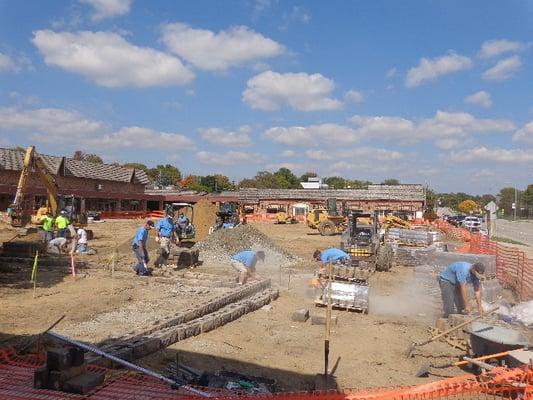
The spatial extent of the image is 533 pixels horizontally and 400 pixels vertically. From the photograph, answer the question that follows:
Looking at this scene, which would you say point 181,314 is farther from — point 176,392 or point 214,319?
point 176,392

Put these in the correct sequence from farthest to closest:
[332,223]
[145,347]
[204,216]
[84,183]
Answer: [84,183] → [332,223] → [204,216] → [145,347]

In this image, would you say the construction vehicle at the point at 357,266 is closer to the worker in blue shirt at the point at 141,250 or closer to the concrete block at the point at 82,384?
the worker in blue shirt at the point at 141,250

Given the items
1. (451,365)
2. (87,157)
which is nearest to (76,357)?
(451,365)

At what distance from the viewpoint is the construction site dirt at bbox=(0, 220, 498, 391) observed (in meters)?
6.76

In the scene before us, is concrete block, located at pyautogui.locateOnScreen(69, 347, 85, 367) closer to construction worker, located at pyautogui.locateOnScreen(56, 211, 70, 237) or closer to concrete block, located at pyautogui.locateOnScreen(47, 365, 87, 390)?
concrete block, located at pyautogui.locateOnScreen(47, 365, 87, 390)

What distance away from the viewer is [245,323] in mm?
9000

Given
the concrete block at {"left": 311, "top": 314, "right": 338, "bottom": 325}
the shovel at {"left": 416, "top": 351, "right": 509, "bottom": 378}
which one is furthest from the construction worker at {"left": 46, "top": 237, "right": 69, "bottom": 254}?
the shovel at {"left": 416, "top": 351, "right": 509, "bottom": 378}

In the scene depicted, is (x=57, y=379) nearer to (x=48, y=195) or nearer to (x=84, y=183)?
(x=48, y=195)

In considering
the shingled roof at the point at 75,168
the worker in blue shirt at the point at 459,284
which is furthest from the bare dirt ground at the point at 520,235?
the shingled roof at the point at 75,168

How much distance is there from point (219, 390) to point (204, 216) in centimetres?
1993

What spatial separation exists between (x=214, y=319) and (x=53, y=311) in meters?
3.22

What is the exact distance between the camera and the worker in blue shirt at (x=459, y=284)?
8438 mm

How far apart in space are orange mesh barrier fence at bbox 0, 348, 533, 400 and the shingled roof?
3815 centimetres

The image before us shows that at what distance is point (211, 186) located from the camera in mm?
91312
